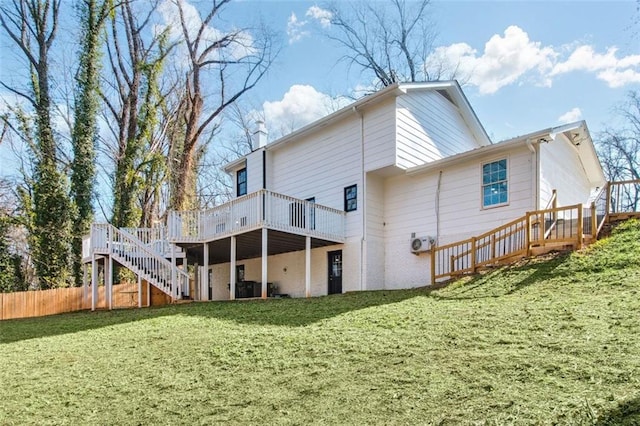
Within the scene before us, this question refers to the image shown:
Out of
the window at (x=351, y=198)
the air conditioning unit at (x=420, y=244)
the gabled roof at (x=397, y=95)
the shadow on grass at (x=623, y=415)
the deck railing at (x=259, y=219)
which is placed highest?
the gabled roof at (x=397, y=95)

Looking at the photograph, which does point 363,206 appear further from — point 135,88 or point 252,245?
point 135,88

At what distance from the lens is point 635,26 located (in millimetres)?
7504

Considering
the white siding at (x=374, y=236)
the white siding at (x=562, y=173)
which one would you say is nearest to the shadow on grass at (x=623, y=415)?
the white siding at (x=562, y=173)

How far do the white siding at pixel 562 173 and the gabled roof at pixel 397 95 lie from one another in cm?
365

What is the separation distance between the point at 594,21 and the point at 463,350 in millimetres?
12379

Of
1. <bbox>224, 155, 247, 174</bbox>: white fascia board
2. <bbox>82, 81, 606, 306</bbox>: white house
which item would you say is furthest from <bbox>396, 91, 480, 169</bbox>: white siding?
<bbox>224, 155, 247, 174</bbox>: white fascia board

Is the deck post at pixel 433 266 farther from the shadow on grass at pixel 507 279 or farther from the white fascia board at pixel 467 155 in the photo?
the white fascia board at pixel 467 155

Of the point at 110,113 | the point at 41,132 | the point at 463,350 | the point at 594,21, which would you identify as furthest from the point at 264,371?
the point at 110,113

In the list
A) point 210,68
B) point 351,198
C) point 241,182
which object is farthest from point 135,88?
point 351,198

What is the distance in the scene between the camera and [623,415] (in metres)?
3.02

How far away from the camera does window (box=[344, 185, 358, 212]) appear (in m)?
13.7

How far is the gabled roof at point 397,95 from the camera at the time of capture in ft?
42.1

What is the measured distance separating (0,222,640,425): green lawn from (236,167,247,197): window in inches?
402

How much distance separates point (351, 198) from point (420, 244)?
2.77 meters
